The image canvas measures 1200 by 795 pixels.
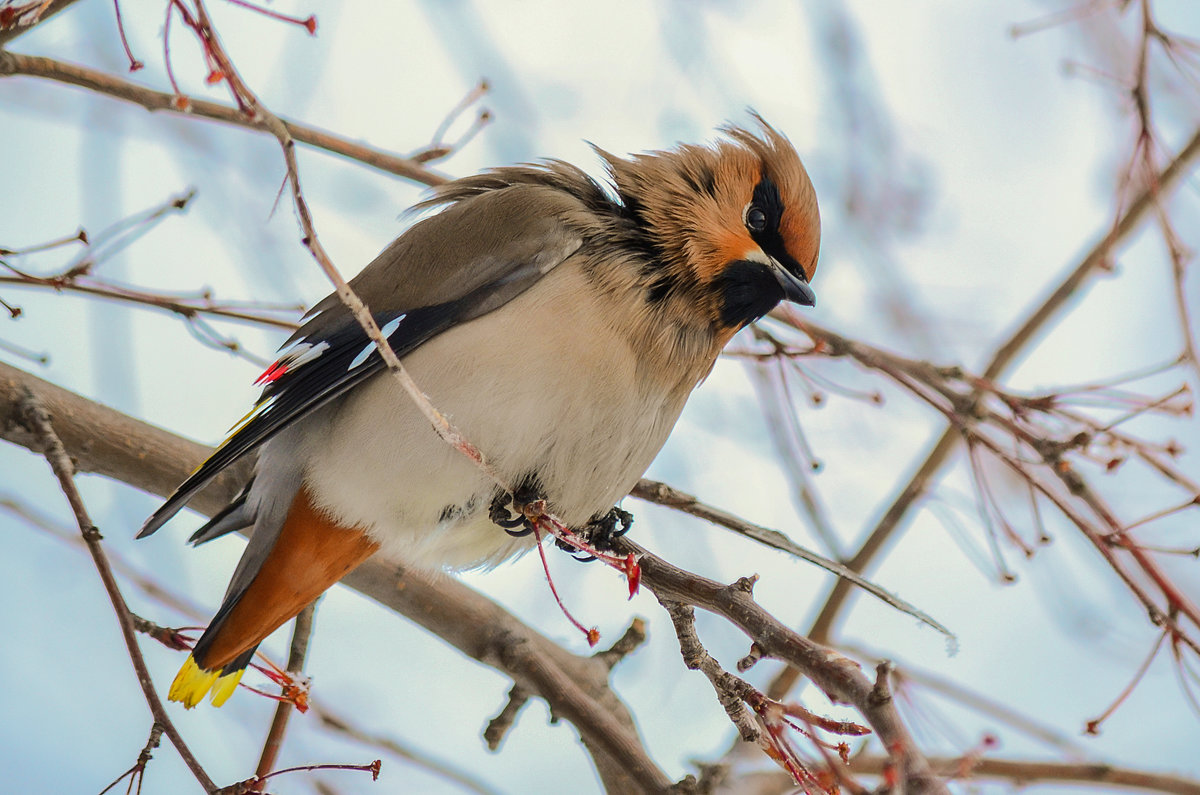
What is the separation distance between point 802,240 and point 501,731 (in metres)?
1.66

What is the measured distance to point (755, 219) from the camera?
3467 millimetres

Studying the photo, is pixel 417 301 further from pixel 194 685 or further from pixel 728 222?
pixel 194 685

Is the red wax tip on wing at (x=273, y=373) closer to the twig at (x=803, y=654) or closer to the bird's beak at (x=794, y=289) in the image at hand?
the twig at (x=803, y=654)

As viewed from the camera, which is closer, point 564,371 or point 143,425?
point 564,371

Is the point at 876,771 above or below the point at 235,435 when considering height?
below

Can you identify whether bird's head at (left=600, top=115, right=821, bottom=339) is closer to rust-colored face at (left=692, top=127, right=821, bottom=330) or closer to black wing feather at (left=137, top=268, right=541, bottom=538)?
rust-colored face at (left=692, top=127, right=821, bottom=330)

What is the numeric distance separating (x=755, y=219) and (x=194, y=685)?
6.47 ft

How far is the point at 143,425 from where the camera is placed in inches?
129

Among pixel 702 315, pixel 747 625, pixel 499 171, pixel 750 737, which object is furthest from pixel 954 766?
pixel 499 171

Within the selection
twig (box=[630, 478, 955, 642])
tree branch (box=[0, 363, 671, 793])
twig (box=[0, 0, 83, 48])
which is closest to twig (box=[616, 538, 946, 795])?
twig (box=[630, 478, 955, 642])

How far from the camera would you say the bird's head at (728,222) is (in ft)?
10.7

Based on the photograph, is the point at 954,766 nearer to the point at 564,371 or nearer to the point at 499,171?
the point at 564,371

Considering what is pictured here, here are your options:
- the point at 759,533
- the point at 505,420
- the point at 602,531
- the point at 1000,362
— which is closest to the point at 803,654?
the point at 759,533

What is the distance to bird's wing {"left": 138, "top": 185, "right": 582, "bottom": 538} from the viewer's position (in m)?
3.01
